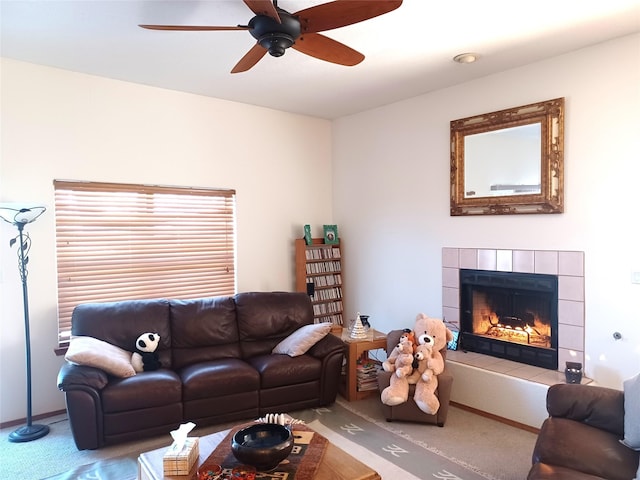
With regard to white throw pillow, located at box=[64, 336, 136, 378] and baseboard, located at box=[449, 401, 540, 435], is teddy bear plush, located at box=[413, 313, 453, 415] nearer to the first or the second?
baseboard, located at box=[449, 401, 540, 435]

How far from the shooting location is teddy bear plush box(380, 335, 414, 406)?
11.2 feet

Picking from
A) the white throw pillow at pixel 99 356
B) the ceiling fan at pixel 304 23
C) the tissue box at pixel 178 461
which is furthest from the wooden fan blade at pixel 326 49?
the white throw pillow at pixel 99 356

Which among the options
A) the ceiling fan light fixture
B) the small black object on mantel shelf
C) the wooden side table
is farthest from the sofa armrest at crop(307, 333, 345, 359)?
the ceiling fan light fixture

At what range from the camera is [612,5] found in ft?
8.87

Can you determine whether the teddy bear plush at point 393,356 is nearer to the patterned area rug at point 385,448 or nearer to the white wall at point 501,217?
the patterned area rug at point 385,448

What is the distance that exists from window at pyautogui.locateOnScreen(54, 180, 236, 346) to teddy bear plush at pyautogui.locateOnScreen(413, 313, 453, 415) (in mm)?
2203

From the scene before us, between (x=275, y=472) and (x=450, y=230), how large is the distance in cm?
294

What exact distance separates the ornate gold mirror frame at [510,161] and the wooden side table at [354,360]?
1.43 m

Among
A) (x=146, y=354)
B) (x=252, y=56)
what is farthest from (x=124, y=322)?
(x=252, y=56)

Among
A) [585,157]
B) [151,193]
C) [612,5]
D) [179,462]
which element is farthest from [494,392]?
[151,193]

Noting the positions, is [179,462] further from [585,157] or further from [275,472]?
[585,157]

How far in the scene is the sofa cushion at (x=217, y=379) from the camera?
10.9ft

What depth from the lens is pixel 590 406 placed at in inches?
93.4

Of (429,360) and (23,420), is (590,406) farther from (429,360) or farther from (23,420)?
(23,420)
